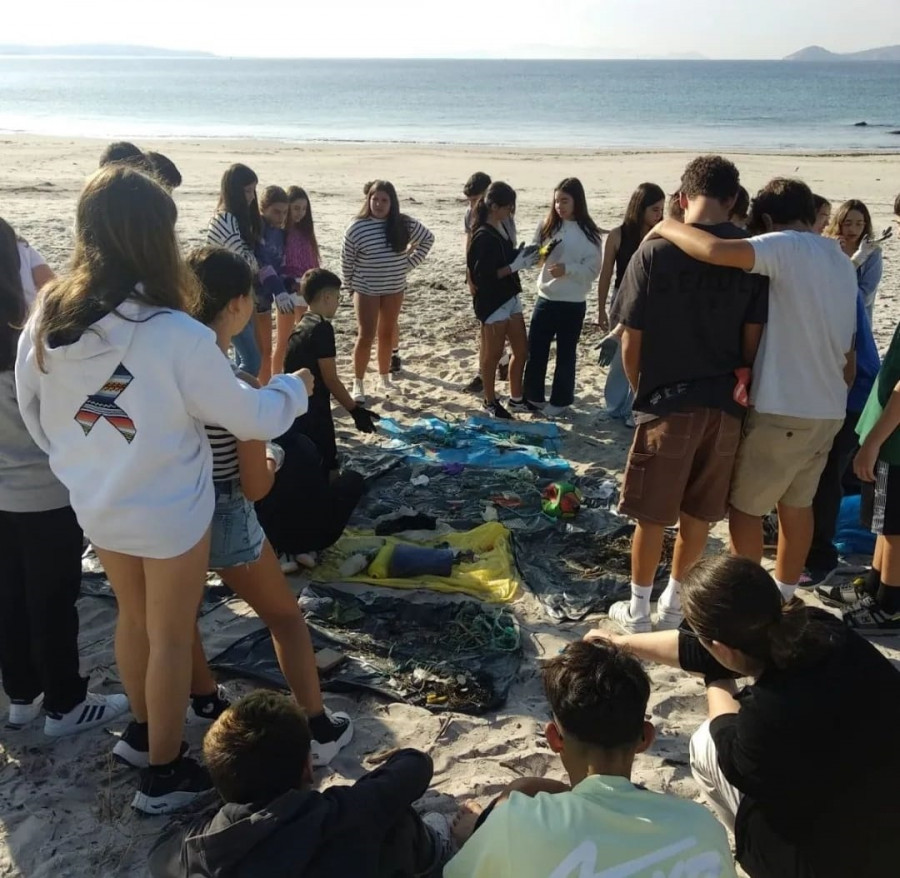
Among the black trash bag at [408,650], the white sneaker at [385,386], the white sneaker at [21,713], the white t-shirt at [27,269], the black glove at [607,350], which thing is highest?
the white t-shirt at [27,269]

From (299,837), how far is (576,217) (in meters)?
5.42

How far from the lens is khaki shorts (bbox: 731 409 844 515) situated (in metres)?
3.85

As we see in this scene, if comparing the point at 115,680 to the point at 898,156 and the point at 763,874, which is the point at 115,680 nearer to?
the point at 763,874

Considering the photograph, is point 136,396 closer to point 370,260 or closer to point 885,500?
point 885,500

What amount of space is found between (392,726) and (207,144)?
33.0 meters

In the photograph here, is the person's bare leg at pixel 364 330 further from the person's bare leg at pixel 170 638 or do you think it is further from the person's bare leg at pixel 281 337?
the person's bare leg at pixel 170 638

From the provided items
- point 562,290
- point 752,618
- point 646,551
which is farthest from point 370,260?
point 752,618

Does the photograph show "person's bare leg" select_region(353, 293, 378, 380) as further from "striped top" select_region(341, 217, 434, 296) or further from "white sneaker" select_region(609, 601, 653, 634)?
"white sneaker" select_region(609, 601, 653, 634)

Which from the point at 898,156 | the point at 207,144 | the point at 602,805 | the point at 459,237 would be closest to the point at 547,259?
the point at 602,805

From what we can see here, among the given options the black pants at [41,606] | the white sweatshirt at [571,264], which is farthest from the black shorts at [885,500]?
the black pants at [41,606]

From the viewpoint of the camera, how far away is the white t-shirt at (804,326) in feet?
11.8

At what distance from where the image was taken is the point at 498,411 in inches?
276

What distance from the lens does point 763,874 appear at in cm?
250

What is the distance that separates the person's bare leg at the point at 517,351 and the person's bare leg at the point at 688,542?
10.5ft
